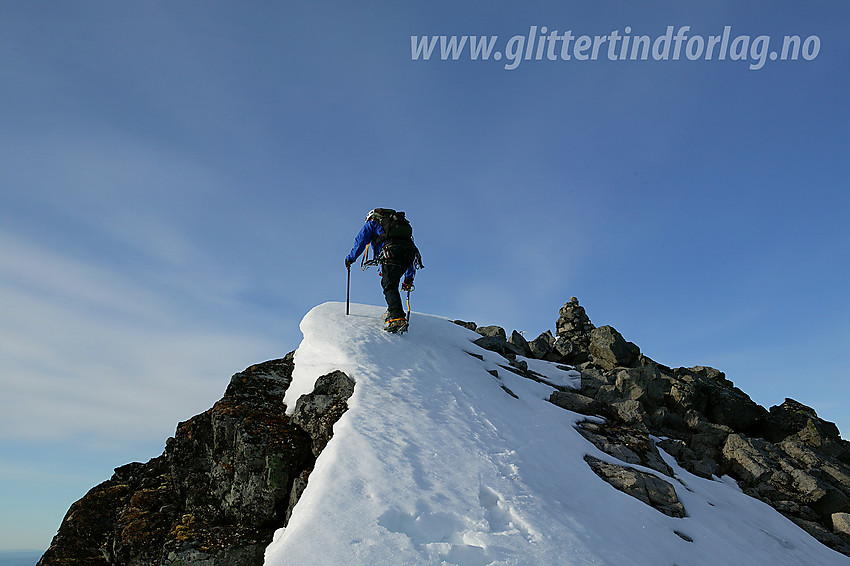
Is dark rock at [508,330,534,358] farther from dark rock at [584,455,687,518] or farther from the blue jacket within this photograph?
dark rock at [584,455,687,518]

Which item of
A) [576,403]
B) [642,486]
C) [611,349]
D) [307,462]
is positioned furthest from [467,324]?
[307,462]

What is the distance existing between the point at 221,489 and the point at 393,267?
723 centimetres

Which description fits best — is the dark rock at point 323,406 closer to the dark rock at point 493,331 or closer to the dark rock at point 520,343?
the dark rock at point 493,331

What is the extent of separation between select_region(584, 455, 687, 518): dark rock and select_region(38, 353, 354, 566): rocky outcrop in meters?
5.87

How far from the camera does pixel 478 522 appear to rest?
680 centimetres

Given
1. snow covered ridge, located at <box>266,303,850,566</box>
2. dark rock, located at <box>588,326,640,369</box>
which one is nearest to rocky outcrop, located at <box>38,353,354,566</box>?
snow covered ridge, located at <box>266,303,850,566</box>

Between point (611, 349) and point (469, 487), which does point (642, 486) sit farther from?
point (611, 349)

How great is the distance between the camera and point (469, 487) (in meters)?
7.60

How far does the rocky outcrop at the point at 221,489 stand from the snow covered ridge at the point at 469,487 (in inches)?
40.8

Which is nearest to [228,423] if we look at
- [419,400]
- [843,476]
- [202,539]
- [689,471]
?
[202,539]

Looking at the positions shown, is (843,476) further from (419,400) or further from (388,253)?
(388,253)

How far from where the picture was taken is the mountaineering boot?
13.9 m

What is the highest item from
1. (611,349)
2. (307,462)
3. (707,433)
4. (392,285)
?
(611,349)

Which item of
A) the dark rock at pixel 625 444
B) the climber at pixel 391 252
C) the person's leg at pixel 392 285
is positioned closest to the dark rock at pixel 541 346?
the dark rock at pixel 625 444
